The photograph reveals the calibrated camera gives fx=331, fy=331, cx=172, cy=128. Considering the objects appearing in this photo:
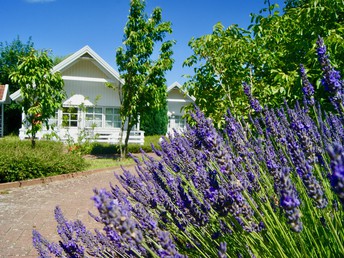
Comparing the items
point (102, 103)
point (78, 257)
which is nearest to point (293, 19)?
point (78, 257)

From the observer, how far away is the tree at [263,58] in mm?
4801

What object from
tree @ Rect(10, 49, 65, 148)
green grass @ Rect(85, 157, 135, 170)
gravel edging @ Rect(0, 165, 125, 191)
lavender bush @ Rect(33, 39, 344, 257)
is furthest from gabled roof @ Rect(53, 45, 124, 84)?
lavender bush @ Rect(33, 39, 344, 257)

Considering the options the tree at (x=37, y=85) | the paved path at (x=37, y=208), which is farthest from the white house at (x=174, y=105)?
the paved path at (x=37, y=208)

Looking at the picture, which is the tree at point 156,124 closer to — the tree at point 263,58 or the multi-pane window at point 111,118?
the multi-pane window at point 111,118

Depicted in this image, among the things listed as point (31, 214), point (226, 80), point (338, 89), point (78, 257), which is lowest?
point (31, 214)

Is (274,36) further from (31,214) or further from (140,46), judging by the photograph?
(140,46)

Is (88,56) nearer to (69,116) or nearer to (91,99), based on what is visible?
(91,99)

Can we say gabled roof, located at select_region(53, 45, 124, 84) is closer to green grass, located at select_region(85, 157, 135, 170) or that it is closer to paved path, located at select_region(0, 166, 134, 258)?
green grass, located at select_region(85, 157, 135, 170)

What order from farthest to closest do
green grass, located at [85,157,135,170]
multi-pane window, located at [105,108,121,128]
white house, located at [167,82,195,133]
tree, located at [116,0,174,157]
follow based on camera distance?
white house, located at [167,82,195,133] → multi-pane window, located at [105,108,121,128] → tree, located at [116,0,174,157] → green grass, located at [85,157,135,170]

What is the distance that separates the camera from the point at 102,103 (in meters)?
22.3

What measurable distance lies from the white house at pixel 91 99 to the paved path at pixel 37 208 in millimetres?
10923

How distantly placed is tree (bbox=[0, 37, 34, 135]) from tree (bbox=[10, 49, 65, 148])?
272 inches

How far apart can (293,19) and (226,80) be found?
4.99 feet

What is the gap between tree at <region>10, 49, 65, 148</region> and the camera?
455 inches
